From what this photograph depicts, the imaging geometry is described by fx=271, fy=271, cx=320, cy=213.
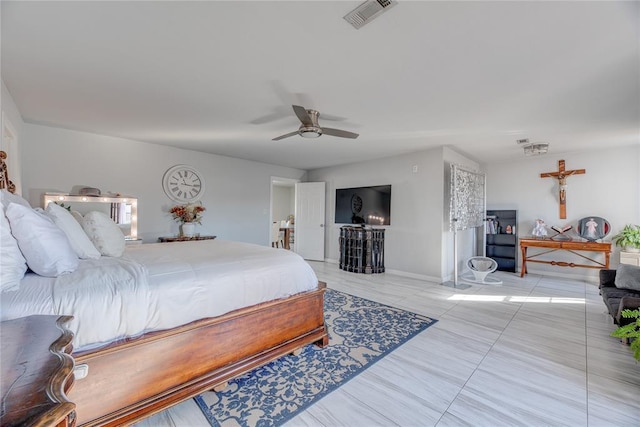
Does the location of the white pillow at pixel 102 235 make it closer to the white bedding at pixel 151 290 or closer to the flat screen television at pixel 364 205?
the white bedding at pixel 151 290

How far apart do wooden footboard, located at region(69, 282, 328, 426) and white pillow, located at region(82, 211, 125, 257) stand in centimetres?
93

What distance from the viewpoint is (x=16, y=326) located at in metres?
0.92

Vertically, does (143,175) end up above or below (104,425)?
above

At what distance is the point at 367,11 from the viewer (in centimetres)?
150

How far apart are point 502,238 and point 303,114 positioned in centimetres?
517

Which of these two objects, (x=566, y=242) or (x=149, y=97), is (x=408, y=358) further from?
(x=566, y=242)

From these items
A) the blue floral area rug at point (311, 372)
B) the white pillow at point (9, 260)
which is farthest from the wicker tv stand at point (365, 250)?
the white pillow at point (9, 260)

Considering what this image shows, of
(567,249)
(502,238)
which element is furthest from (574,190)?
(502,238)

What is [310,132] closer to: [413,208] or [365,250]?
[413,208]

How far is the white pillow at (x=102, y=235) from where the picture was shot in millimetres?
2037

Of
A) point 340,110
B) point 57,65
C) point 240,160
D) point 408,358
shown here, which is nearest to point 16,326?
point 57,65

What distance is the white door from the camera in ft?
21.3

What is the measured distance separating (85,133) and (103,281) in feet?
12.0

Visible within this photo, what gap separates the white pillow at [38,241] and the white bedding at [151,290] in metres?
0.06
